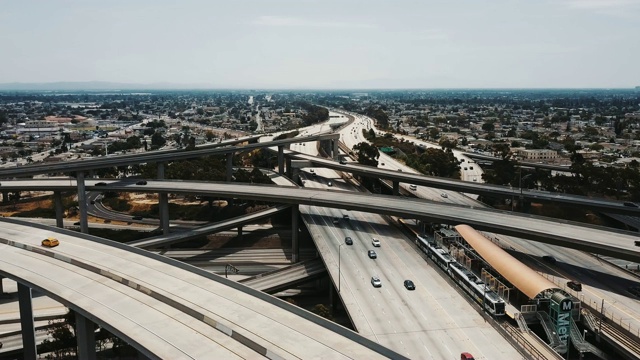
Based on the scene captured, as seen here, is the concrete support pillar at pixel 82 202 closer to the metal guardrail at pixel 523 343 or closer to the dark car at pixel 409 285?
the dark car at pixel 409 285

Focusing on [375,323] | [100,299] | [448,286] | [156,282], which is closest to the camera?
[100,299]

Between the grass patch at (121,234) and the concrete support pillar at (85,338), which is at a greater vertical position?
the concrete support pillar at (85,338)

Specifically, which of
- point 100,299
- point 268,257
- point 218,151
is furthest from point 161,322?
point 218,151

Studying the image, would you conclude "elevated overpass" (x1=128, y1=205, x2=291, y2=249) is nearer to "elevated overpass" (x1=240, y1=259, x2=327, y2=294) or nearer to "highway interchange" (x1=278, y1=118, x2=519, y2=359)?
"highway interchange" (x1=278, y1=118, x2=519, y2=359)

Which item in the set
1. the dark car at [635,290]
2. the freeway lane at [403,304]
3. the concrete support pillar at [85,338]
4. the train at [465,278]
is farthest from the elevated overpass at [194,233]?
the dark car at [635,290]

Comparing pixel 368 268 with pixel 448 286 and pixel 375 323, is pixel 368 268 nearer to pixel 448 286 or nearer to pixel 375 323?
pixel 448 286

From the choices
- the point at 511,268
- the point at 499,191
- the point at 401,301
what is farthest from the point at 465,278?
the point at 499,191

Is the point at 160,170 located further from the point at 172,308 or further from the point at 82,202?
the point at 172,308

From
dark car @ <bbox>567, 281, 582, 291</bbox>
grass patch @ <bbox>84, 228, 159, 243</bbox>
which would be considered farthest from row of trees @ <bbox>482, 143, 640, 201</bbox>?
grass patch @ <bbox>84, 228, 159, 243</bbox>
